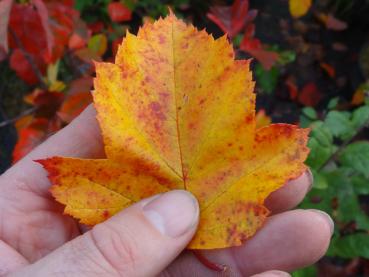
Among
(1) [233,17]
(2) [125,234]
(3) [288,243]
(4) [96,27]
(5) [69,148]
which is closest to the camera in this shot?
(2) [125,234]

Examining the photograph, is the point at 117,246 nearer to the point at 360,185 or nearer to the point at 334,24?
the point at 360,185

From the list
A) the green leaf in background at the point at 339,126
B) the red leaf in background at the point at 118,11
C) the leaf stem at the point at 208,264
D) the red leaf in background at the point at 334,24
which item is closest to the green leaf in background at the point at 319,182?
the green leaf in background at the point at 339,126

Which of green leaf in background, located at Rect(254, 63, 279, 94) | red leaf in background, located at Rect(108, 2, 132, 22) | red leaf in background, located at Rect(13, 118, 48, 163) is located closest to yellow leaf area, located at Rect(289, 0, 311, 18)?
green leaf in background, located at Rect(254, 63, 279, 94)

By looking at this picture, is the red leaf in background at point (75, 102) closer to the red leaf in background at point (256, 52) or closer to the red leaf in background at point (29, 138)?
the red leaf in background at point (29, 138)

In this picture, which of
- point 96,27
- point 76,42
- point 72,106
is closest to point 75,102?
point 72,106

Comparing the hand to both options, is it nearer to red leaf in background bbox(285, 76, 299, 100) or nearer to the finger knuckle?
the finger knuckle

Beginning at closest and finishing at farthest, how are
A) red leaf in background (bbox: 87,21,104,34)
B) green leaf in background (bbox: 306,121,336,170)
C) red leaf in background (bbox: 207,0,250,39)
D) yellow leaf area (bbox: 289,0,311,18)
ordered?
green leaf in background (bbox: 306,121,336,170)
red leaf in background (bbox: 207,0,250,39)
yellow leaf area (bbox: 289,0,311,18)
red leaf in background (bbox: 87,21,104,34)

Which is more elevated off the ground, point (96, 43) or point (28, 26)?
point (28, 26)
